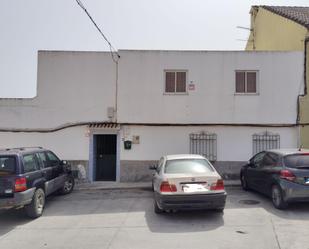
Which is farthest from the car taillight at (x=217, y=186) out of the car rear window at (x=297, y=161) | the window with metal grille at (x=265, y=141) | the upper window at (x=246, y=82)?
the upper window at (x=246, y=82)

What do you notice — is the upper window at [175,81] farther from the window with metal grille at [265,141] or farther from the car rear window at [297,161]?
the car rear window at [297,161]

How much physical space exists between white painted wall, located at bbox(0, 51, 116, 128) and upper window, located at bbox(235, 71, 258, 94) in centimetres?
516

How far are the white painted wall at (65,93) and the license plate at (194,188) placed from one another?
714 centimetres

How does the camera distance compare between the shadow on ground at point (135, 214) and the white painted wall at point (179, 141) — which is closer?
the shadow on ground at point (135, 214)

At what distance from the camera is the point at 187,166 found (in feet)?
28.7

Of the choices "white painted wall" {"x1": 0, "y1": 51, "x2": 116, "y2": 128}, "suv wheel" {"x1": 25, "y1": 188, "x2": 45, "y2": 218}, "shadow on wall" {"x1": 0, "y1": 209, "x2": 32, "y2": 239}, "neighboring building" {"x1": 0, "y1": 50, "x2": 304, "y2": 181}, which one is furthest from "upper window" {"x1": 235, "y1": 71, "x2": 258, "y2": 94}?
"shadow on wall" {"x1": 0, "y1": 209, "x2": 32, "y2": 239}

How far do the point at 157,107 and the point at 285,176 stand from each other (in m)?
6.64

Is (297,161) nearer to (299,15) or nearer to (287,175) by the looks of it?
(287,175)

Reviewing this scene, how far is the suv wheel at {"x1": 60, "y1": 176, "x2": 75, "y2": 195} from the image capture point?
38.4ft

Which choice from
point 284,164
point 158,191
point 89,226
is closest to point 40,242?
point 89,226

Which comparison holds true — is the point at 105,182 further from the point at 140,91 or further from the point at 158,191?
the point at 158,191

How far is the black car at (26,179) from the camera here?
7.98 m

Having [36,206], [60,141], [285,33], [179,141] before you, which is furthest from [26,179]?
[285,33]

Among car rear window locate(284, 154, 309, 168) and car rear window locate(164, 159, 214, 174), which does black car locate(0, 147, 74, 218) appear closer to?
car rear window locate(164, 159, 214, 174)
